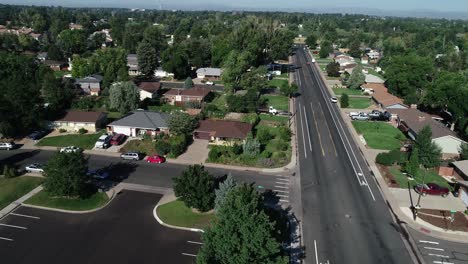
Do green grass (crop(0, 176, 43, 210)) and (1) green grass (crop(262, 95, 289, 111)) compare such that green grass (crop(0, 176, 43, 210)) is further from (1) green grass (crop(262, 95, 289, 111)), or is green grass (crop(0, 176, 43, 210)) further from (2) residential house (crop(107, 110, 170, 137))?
(1) green grass (crop(262, 95, 289, 111))

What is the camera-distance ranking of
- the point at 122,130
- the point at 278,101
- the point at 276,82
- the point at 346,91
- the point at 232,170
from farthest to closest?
the point at 276,82 → the point at 346,91 → the point at 278,101 → the point at 122,130 → the point at 232,170

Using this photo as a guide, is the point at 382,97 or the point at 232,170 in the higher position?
the point at 382,97

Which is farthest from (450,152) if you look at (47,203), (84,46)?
(84,46)

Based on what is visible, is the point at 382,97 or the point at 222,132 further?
the point at 382,97

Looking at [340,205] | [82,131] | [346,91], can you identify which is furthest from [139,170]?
[346,91]

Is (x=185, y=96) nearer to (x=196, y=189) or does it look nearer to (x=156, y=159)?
(x=156, y=159)

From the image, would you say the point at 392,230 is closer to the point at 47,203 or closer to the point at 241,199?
the point at 241,199

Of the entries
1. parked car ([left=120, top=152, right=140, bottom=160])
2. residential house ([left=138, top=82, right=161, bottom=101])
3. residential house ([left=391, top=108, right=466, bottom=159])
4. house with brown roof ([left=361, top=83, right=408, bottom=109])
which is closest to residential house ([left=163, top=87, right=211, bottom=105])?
residential house ([left=138, top=82, right=161, bottom=101])
